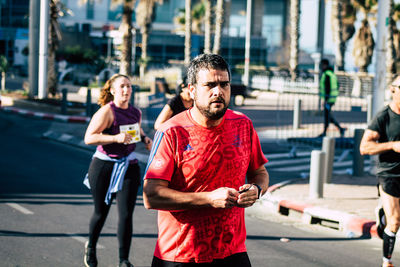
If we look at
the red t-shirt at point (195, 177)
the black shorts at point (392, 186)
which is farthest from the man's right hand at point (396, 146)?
the red t-shirt at point (195, 177)

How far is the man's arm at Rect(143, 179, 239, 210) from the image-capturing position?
323cm

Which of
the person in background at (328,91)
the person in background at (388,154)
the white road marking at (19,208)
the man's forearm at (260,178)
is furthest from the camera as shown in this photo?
the person in background at (328,91)

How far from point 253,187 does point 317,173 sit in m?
6.22

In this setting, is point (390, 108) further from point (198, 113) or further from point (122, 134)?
point (198, 113)

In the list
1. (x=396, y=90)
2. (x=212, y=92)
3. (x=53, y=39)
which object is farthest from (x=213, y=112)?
(x=53, y=39)

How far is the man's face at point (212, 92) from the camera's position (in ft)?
11.0

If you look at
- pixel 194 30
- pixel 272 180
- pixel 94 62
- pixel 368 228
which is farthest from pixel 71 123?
pixel 194 30

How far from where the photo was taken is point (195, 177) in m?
3.48

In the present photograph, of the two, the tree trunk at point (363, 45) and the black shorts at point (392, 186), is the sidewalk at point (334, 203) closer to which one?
the black shorts at point (392, 186)

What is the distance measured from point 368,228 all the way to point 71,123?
42.5ft

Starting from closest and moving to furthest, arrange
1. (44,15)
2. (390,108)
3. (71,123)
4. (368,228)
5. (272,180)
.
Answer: (390,108) → (368,228) → (272,180) → (71,123) → (44,15)

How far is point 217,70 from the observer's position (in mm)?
3400

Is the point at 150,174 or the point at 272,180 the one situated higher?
the point at 150,174

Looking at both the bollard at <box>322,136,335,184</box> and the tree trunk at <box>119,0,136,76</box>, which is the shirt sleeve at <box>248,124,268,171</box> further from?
the tree trunk at <box>119,0,136,76</box>
